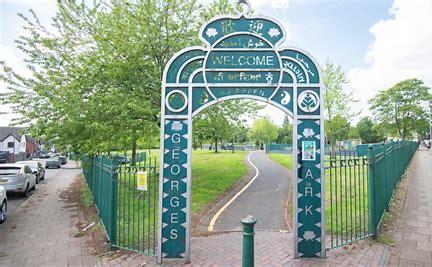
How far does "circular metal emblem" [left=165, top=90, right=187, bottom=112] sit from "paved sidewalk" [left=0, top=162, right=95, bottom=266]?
3084mm

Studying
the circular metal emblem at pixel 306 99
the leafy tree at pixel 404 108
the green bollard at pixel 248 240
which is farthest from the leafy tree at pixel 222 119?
the leafy tree at pixel 404 108

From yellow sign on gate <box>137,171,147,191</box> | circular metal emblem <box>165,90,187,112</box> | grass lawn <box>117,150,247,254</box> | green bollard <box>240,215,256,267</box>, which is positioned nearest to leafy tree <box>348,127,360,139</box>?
grass lawn <box>117,150,247,254</box>

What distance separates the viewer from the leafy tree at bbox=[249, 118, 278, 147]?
60.9m

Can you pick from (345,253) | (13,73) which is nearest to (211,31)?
(345,253)

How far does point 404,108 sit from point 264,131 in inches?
1028

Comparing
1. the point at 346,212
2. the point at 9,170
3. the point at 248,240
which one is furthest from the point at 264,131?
the point at 248,240

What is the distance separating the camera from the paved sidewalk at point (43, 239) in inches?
201

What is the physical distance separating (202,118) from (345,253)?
285 inches

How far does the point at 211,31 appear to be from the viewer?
16.5 feet

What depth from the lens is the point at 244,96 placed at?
4953mm

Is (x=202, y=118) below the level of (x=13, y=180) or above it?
above

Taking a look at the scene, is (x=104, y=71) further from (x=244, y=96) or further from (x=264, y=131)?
(x=264, y=131)

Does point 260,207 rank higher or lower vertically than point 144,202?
lower

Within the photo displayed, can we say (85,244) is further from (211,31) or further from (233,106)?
(233,106)
